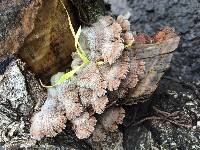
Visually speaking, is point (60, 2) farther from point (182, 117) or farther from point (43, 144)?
point (182, 117)

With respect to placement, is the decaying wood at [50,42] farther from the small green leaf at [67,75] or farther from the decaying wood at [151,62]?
the decaying wood at [151,62]

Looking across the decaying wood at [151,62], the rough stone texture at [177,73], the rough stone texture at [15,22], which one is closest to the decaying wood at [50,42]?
the rough stone texture at [15,22]

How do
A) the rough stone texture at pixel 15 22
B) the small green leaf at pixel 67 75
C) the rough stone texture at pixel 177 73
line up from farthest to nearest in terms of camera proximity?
the rough stone texture at pixel 177 73, the small green leaf at pixel 67 75, the rough stone texture at pixel 15 22

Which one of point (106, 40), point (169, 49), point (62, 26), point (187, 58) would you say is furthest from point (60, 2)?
point (187, 58)

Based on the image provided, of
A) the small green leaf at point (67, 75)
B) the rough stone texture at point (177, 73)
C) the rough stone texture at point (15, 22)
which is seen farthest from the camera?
the rough stone texture at point (177, 73)


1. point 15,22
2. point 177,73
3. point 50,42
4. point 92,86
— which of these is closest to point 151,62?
point 92,86

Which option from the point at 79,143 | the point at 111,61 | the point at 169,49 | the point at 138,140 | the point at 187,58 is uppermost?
the point at 111,61

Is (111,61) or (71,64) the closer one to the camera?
(111,61)
